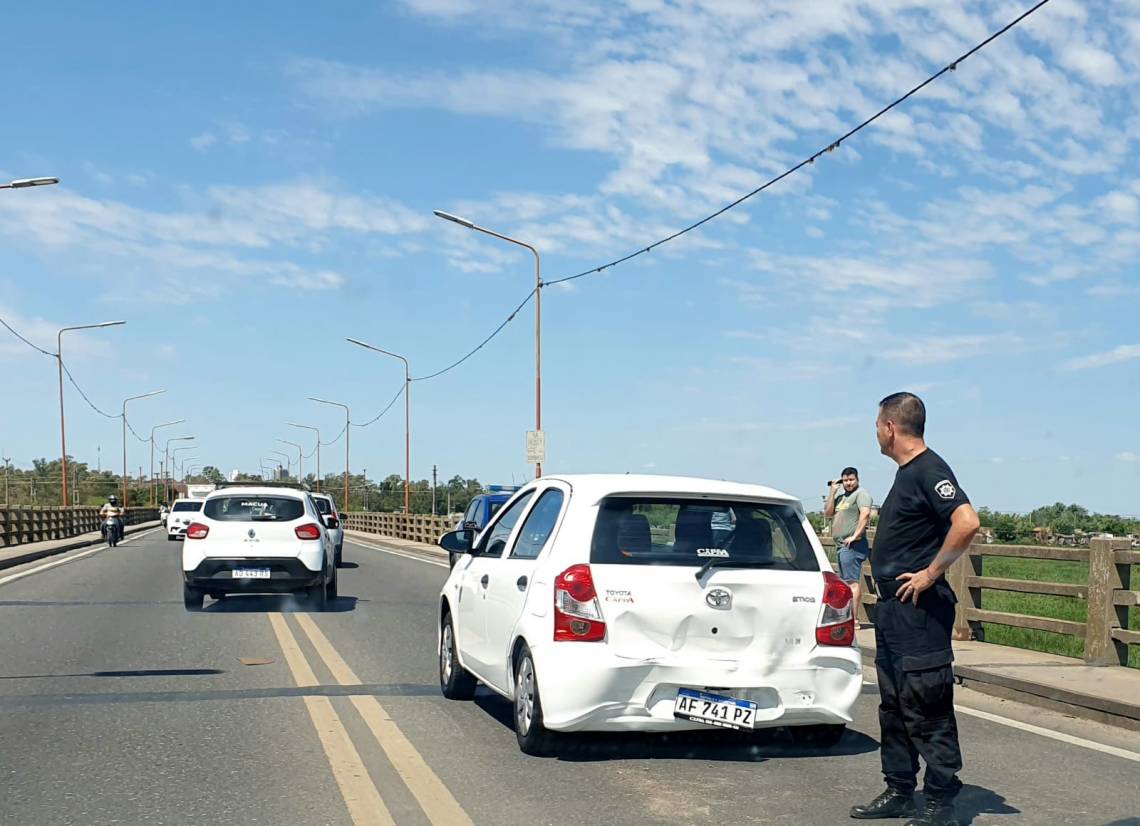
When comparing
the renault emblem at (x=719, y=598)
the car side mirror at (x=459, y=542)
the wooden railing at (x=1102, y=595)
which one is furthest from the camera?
the wooden railing at (x=1102, y=595)

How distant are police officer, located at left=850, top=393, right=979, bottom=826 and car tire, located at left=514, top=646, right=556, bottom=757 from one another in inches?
70.6

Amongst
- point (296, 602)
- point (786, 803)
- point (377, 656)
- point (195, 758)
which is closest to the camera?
point (786, 803)

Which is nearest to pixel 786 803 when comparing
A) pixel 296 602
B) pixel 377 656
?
pixel 377 656

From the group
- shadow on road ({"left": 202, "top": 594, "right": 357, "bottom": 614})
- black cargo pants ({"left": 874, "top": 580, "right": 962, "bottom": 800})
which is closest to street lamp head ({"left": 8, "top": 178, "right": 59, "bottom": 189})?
shadow on road ({"left": 202, "top": 594, "right": 357, "bottom": 614})

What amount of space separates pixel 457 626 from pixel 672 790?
2.91 meters

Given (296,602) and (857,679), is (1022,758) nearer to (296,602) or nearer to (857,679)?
(857,679)

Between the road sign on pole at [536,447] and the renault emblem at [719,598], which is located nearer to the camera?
the renault emblem at [719,598]

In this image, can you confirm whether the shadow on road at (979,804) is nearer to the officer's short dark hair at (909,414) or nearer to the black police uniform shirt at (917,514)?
the black police uniform shirt at (917,514)

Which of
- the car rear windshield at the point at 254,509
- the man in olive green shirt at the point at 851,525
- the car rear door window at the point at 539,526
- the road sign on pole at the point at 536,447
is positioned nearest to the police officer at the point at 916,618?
the car rear door window at the point at 539,526

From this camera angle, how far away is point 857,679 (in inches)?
271

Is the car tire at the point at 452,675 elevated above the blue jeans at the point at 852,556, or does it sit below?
below

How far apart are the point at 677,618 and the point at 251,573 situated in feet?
33.0

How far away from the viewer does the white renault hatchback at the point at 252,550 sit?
15.5 m

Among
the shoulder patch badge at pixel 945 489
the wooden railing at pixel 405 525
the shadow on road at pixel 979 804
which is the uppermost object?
the shoulder patch badge at pixel 945 489
